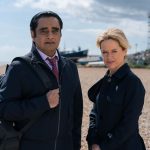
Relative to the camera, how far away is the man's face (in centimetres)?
429

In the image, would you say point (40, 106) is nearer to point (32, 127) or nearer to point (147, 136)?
point (32, 127)

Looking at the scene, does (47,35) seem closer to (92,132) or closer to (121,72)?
(121,72)

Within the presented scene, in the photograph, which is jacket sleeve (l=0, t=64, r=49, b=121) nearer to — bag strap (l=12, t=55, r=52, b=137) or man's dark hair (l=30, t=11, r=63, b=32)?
bag strap (l=12, t=55, r=52, b=137)

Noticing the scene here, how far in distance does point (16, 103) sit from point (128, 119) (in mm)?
931

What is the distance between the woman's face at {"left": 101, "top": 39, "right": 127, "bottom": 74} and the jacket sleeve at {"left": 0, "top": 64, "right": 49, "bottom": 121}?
Result: 2.25ft

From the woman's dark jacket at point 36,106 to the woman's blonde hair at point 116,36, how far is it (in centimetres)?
43

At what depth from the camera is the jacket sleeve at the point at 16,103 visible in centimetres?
412

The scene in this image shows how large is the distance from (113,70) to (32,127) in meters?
0.89

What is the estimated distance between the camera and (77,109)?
461cm

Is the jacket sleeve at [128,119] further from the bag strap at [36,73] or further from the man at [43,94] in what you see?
the bag strap at [36,73]

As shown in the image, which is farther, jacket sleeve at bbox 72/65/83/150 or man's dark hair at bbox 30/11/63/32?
jacket sleeve at bbox 72/65/83/150

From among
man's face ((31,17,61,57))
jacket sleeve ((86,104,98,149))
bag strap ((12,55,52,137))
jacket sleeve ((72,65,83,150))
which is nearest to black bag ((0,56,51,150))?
bag strap ((12,55,52,137))

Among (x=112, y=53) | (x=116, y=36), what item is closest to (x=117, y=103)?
(x=112, y=53)

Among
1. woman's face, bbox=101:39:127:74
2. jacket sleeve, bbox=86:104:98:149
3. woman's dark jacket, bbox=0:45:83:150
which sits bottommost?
jacket sleeve, bbox=86:104:98:149
